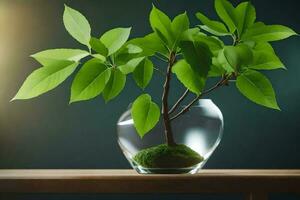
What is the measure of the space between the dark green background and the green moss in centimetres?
59

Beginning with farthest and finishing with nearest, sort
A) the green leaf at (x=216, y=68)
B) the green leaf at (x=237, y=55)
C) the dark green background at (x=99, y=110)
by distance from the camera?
the dark green background at (x=99, y=110)
the green leaf at (x=216, y=68)
the green leaf at (x=237, y=55)

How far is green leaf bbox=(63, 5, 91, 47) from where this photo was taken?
1.19 metres

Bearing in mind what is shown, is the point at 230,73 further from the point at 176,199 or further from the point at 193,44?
the point at 176,199

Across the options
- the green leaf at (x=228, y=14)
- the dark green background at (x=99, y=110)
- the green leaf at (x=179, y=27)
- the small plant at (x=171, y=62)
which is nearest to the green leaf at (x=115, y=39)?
the small plant at (x=171, y=62)

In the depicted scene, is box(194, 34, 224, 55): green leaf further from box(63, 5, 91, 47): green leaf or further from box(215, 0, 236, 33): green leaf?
box(63, 5, 91, 47): green leaf

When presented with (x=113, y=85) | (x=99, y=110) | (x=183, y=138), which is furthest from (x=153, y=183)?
(x=99, y=110)

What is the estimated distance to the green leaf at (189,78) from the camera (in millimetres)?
1132

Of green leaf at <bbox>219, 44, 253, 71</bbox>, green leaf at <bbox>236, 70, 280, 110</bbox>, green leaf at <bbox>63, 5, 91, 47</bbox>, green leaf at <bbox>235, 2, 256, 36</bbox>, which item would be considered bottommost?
green leaf at <bbox>236, 70, 280, 110</bbox>

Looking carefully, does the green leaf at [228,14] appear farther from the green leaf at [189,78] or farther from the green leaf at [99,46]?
the green leaf at [99,46]

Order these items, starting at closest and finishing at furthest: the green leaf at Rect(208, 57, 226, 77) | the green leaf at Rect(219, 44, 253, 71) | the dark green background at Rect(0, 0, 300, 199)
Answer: the green leaf at Rect(219, 44, 253, 71) → the green leaf at Rect(208, 57, 226, 77) → the dark green background at Rect(0, 0, 300, 199)

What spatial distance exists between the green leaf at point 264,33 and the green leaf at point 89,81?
1.06 ft

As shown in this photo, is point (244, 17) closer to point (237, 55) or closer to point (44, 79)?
point (237, 55)

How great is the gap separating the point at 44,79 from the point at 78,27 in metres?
0.15

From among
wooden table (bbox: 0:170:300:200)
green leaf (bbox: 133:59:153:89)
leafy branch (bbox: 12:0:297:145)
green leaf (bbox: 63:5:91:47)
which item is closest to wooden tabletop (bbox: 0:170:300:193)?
wooden table (bbox: 0:170:300:200)
